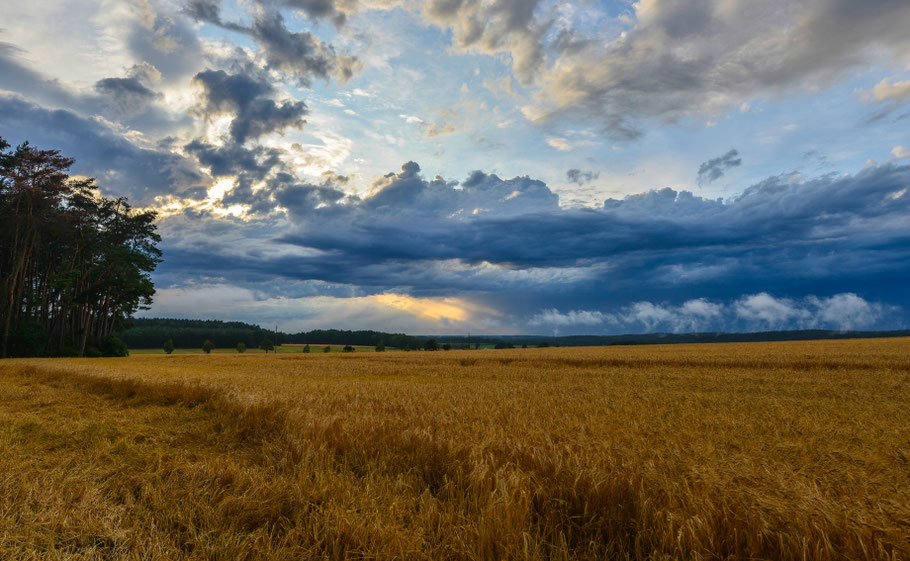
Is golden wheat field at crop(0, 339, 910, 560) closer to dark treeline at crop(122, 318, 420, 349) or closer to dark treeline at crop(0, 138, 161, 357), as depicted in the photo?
dark treeline at crop(0, 138, 161, 357)

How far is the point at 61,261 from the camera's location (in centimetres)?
5469

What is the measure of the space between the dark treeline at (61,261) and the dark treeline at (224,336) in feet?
189

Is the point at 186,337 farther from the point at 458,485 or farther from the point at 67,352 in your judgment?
the point at 458,485

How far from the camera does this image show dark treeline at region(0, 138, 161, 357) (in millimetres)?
43750

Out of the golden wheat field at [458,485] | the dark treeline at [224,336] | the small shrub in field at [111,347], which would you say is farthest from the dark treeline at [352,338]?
the golden wheat field at [458,485]

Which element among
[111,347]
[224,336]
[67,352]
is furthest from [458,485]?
[224,336]

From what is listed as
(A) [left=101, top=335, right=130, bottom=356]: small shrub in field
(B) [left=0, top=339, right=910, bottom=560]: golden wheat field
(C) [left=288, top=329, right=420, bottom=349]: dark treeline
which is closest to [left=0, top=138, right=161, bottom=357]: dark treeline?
(A) [left=101, top=335, right=130, bottom=356]: small shrub in field

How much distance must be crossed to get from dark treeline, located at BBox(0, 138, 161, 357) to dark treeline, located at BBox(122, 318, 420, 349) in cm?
5757

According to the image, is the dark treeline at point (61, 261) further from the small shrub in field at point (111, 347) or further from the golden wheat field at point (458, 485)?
the golden wheat field at point (458, 485)

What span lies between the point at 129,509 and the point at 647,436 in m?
6.32

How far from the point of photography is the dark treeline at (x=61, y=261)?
144 ft

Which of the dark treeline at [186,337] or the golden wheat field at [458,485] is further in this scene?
the dark treeline at [186,337]

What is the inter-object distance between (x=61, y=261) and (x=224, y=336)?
257ft

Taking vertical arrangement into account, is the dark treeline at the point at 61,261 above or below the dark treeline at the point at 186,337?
above
